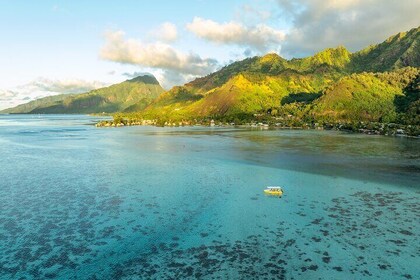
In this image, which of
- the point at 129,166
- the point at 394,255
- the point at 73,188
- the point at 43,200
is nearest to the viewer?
the point at 394,255

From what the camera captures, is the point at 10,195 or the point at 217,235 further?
the point at 10,195

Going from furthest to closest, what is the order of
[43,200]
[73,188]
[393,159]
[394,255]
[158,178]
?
1. [393,159]
2. [158,178]
3. [73,188]
4. [43,200]
5. [394,255]

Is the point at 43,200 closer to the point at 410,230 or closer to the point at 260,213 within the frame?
the point at 260,213

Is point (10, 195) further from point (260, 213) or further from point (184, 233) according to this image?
point (260, 213)

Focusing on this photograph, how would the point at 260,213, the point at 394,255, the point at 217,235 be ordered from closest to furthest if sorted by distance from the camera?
the point at 394,255, the point at 217,235, the point at 260,213

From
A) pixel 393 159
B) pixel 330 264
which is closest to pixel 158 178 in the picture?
pixel 330 264

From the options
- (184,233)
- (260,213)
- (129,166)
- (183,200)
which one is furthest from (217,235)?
(129,166)
